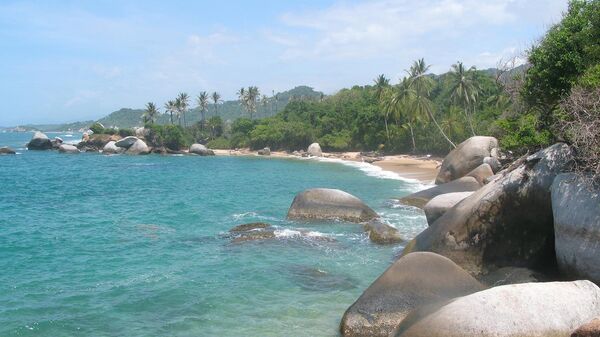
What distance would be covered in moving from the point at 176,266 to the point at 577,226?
1234cm

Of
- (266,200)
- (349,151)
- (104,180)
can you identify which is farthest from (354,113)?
(266,200)

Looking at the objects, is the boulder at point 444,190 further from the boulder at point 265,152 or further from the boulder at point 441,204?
the boulder at point 265,152

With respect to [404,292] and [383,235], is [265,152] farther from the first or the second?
[404,292]

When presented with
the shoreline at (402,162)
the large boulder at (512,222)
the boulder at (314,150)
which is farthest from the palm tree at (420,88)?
the large boulder at (512,222)

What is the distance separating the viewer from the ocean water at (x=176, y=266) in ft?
43.5

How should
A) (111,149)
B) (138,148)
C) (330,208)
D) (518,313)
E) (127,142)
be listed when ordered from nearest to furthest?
(518,313) < (330,208) < (138,148) < (111,149) < (127,142)

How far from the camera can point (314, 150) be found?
267ft

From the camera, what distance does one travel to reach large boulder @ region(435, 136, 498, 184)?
33062mm

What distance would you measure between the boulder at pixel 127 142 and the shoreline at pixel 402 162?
1451 centimetres

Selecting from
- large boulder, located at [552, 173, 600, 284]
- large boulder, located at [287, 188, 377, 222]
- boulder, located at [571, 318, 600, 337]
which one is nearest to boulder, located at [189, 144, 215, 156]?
large boulder, located at [287, 188, 377, 222]

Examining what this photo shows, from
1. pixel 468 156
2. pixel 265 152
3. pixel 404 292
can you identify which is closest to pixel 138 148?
pixel 265 152

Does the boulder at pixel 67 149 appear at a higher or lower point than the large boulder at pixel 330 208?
higher

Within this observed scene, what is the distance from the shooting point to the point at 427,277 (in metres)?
→ 11.5

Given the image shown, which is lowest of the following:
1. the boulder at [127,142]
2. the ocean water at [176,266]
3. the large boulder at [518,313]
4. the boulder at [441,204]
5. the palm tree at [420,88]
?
the ocean water at [176,266]
